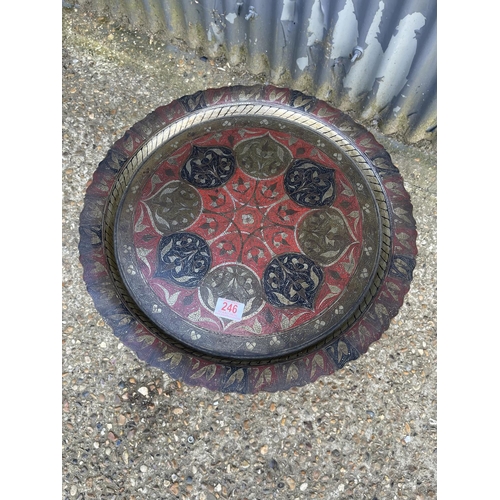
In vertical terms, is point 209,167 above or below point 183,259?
above

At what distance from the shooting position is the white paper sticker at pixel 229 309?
2303mm

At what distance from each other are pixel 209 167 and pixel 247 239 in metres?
0.43

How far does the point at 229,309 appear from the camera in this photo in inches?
90.8

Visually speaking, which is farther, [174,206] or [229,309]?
[174,206]

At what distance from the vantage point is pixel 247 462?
2109 millimetres

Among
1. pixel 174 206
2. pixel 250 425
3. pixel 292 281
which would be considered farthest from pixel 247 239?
pixel 250 425

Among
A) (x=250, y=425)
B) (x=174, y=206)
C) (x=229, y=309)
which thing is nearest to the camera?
(x=250, y=425)

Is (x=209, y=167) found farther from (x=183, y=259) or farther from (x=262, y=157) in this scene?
(x=183, y=259)

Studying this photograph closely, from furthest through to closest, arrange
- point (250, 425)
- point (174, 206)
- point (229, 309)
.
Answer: point (174, 206)
point (229, 309)
point (250, 425)

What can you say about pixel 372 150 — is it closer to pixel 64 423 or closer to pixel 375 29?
pixel 375 29

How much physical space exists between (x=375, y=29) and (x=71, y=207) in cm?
165

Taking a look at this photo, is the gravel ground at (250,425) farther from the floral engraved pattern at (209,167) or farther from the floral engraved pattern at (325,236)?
the floral engraved pattern at (209,167)

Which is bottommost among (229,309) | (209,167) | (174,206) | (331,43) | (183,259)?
(229,309)

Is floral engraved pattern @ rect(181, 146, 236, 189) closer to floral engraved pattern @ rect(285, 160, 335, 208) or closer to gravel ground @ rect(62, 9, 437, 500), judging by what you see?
floral engraved pattern @ rect(285, 160, 335, 208)
